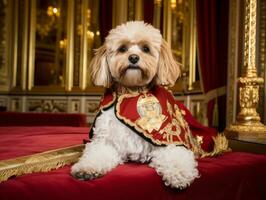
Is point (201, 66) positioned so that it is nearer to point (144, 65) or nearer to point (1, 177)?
point (144, 65)

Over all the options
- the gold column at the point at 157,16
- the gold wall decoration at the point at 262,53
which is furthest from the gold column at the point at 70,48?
the gold wall decoration at the point at 262,53

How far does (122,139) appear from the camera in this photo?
76.5 inches

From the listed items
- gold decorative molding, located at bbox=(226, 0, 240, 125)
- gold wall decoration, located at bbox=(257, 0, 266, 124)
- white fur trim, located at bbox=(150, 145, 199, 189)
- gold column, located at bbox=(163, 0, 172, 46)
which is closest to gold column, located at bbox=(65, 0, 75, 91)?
A: gold column, located at bbox=(163, 0, 172, 46)


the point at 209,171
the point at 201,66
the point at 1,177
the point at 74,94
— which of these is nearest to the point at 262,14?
the point at 201,66

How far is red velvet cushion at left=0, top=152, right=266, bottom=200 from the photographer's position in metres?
1.57

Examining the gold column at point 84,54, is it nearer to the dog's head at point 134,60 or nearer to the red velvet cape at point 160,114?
the red velvet cape at point 160,114

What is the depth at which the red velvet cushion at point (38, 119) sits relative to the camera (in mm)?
5480

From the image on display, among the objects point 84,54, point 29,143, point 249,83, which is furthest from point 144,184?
point 84,54

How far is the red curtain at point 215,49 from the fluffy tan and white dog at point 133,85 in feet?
10.3

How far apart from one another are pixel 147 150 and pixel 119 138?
0.50ft

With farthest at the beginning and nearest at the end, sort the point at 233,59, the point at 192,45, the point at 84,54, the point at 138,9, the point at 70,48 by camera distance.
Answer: the point at 70,48, the point at 84,54, the point at 138,9, the point at 192,45, the point at 233,59

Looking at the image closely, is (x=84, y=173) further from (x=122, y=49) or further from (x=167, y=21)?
(x=167, y=21)

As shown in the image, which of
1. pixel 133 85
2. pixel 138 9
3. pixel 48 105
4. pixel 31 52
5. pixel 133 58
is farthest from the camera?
pixel 31 52

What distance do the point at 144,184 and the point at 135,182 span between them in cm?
4
